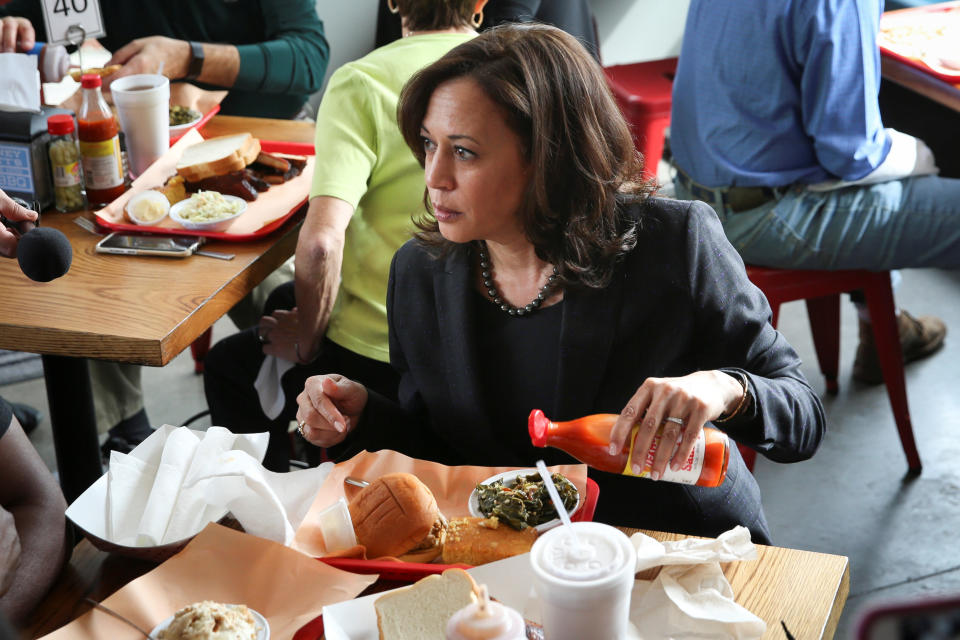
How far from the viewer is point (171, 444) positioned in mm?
1302

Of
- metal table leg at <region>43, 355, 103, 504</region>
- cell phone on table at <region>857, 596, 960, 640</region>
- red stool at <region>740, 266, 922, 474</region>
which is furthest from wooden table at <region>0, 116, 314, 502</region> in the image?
cell phone on table at <region>857, 596, 960, 640</region>

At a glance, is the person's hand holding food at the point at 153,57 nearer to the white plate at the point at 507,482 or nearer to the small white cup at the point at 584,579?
the white plate at the point at 507,482

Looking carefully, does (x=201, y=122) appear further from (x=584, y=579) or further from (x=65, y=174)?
(x=584, y=579)

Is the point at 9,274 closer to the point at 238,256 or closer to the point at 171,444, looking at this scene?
the point at 238,256

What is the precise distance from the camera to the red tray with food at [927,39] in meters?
2.81

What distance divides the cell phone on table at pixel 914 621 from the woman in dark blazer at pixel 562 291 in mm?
1051

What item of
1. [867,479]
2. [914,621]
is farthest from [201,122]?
[914,621]

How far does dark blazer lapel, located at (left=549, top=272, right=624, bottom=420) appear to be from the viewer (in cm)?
151

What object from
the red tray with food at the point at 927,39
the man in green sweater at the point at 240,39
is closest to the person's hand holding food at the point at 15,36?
the man in green sweater at the point at 240,39

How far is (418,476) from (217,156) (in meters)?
1.25

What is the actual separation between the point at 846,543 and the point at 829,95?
1.20m

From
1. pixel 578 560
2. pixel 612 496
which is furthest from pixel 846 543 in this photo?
pixel 578 560

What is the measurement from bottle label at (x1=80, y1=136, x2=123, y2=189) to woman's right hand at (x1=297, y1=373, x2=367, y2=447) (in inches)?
37.3

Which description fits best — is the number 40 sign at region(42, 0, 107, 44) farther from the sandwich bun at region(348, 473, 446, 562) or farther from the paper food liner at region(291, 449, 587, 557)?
the sandwich bun at region(348, 473, 446, 562)
